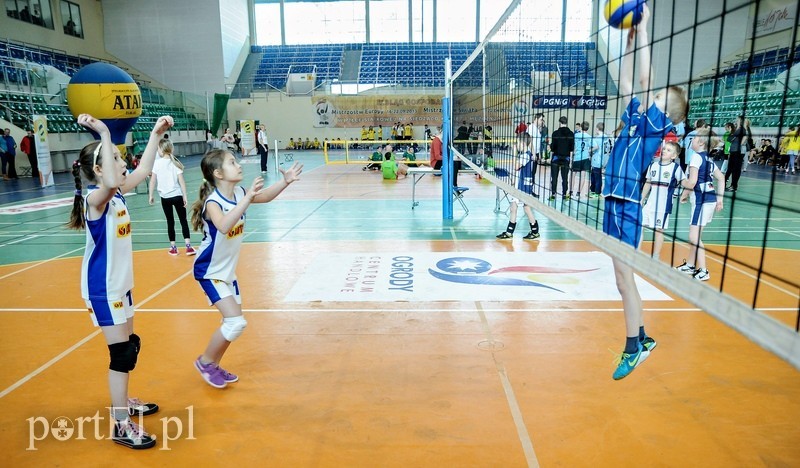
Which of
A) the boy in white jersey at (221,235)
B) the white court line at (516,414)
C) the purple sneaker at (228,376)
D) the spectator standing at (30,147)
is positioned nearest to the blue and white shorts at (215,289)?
the boy in white jersey at (221,235)

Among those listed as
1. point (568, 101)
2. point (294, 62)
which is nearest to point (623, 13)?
point (568, 101)

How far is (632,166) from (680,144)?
6.21 m

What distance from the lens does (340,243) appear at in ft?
26.2

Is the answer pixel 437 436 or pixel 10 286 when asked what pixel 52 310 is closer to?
pixel 10 286

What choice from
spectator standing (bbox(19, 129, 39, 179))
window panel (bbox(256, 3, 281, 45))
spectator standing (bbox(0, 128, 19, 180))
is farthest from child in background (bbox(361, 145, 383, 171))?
window panel (bbox(256, 3, 281, 45))

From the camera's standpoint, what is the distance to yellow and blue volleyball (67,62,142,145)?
35.8ft

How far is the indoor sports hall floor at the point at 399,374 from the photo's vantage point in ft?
9.77

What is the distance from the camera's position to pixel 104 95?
1089 centimetres

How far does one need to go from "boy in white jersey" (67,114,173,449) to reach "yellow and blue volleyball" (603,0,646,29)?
2.97 metres

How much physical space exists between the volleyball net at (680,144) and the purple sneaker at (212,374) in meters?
2.64

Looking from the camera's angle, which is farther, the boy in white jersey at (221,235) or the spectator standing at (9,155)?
the spectator standing at (9,155)

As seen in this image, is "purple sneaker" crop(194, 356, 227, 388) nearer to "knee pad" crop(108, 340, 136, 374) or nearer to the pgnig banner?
"knee pad" crop(108, 340, 136, 374)

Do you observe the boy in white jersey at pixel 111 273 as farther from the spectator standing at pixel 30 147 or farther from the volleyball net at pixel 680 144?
the spectator standing at pixel 30 147

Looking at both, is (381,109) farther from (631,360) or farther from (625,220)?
(631,360)
